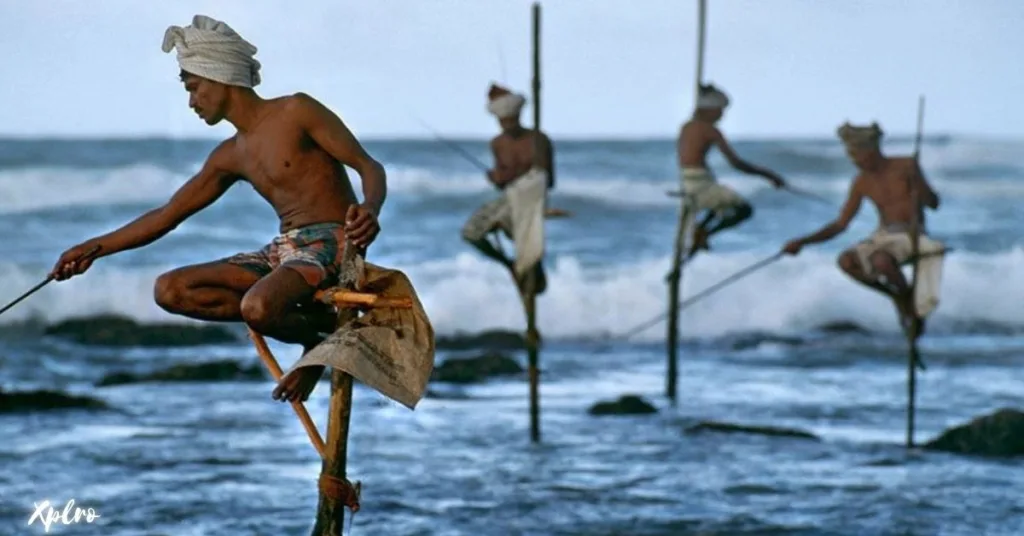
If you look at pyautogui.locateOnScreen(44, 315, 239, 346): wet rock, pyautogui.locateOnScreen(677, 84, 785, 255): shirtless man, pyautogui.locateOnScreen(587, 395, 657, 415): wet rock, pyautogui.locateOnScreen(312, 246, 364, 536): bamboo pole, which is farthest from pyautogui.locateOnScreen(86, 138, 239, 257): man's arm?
pyautogui.locateOnScreen(44, 315, 239, 346): wet rock

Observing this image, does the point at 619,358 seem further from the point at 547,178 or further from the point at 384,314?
the point at 384,314

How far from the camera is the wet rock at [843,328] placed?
82.6 feet

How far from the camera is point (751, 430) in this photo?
1483cm

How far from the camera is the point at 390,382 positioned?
6910 millimetres

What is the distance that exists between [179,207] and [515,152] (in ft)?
22.8

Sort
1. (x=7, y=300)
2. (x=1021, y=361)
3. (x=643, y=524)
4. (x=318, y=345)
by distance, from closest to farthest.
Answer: (x=318, y=345) → (x=643, y=524) → (x=1021, y=361) → (x=7, y=300)

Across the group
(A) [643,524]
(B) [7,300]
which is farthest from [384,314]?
(B) [7,300]

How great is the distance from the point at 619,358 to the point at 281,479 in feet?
31.2

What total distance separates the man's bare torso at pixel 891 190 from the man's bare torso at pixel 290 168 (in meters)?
7.01

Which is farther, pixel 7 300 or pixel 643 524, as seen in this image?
pixel 7 300

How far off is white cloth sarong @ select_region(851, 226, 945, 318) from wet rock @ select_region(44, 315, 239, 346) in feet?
31.5

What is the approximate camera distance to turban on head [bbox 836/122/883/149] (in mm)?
13797

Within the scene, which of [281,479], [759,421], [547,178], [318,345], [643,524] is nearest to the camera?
[318,345]

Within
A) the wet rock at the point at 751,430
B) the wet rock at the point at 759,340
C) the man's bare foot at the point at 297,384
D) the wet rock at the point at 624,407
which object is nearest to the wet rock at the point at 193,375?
the wet rock at the point at 624,407
